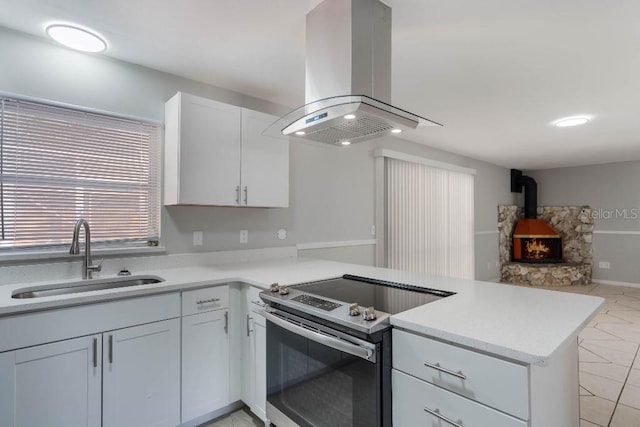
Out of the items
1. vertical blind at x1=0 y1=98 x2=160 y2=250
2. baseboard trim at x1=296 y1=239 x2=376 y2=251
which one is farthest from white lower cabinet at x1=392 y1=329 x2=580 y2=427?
baseboard trim at x1=296 y1=239 x2=376 y2=251

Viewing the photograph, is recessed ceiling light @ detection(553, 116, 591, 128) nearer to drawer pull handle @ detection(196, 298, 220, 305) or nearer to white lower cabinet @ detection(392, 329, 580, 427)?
white lower cabinet @ detection(392, 329, 580, 427)

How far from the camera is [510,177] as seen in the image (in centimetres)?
687

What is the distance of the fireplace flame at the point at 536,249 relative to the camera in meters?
6.75

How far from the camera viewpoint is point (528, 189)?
22.7 ft

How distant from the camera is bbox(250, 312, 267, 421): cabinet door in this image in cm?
195

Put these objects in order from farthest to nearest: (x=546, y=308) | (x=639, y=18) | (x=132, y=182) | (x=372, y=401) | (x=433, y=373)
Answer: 1. (x=132, y=182)
2. (x=639, y=18)
3. (x=546, y=308)
4. (x=372, y=401)
5. (x=433, y=373)

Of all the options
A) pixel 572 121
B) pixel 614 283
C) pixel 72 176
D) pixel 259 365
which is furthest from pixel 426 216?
pixel 614 283

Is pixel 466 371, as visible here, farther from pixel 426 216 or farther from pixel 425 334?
pixel 426 216

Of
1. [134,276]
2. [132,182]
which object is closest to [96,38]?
[132,182]

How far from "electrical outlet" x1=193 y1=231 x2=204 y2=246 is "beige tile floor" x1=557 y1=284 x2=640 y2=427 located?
2.84m

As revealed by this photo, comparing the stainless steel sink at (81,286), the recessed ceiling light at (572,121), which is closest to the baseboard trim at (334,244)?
the stainless steel sink at (81,286)

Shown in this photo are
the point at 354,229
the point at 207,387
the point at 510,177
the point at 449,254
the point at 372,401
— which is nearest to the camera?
the point at 372,401

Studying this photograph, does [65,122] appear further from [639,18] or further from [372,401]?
[639,18]

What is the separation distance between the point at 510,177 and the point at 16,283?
7.49 meters
